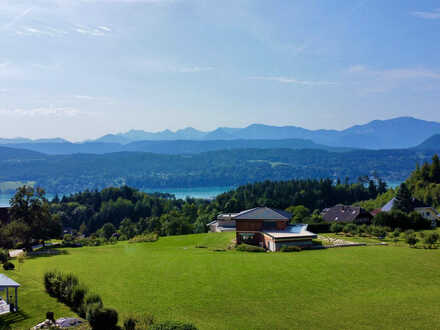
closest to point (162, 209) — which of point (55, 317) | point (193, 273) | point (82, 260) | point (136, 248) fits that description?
point (136, 248)

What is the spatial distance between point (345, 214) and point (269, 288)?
128 ft

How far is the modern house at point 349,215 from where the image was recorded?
170 ft

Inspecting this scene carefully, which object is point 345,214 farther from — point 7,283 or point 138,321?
point 7,283

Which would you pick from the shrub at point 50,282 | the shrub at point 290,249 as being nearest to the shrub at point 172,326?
the shrub at point 50,282

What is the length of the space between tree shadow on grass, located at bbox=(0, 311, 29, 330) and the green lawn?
13 cm

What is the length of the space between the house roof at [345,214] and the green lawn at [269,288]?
21.7 meters

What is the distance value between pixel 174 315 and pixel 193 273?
818 centimetres

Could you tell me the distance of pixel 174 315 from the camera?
15750 millimetres

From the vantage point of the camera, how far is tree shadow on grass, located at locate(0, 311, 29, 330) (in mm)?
14764

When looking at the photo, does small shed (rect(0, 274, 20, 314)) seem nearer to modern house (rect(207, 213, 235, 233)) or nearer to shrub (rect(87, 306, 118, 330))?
shrub (rect(87, 306, 118, 330))

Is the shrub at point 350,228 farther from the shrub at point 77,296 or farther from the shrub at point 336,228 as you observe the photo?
the shrub at point 77,296

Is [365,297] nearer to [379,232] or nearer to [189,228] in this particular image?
[379,232]

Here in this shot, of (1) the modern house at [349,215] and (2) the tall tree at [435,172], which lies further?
(2) the tall tree at [435,172]

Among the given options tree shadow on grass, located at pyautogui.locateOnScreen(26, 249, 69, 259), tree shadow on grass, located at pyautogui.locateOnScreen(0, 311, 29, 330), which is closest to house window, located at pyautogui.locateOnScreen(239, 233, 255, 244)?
tree shadow on grass, located at pyautogui.locateOnScreen(26, 249, 69, 259)
